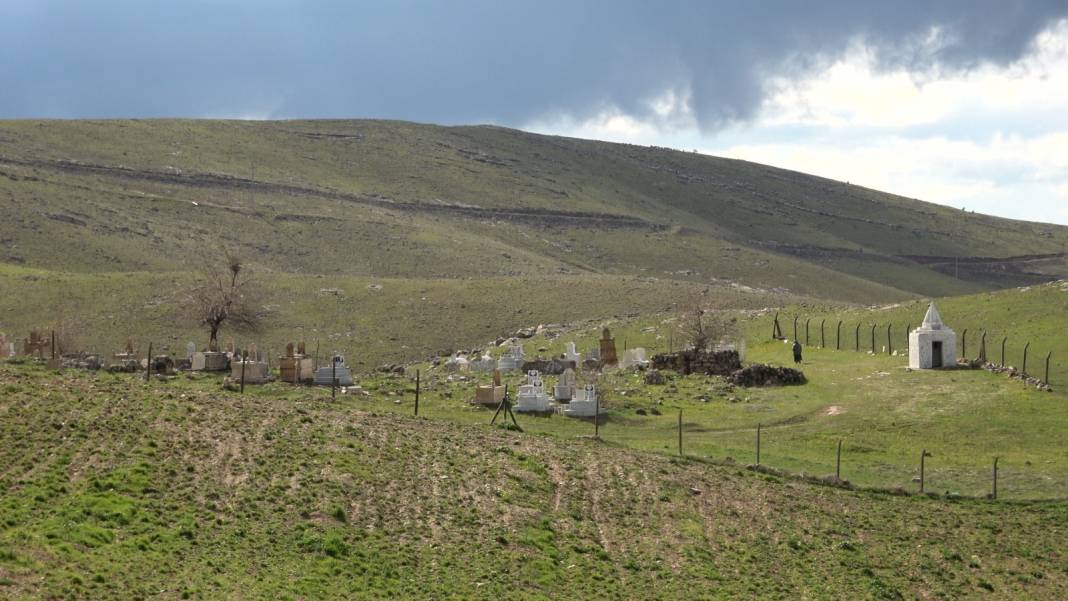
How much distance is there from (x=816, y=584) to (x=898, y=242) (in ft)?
549

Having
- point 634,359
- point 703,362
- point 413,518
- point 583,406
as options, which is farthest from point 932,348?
point 413,518

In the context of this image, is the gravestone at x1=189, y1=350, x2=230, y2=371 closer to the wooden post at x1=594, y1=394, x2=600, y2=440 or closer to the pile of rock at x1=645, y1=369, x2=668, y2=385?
the wooden post at x1=594, y1=394, x2=600, y2=440

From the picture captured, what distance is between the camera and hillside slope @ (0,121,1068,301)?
11825 centimetres

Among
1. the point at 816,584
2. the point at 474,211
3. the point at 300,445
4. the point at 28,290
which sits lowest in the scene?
the point at 816,584

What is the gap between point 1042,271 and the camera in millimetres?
177375

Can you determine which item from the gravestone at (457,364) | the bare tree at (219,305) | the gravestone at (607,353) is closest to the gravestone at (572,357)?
the gravestone at (607,353)

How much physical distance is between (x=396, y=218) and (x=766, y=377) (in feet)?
301

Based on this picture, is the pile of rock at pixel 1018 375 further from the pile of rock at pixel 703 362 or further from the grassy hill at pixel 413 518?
the grassy hill at pixel 413 518

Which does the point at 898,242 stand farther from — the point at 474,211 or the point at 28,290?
the point at 28,290

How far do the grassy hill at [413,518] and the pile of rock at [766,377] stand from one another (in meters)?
14.9

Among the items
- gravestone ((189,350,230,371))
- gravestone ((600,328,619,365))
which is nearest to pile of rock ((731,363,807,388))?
gravestone ((600,328,619,365))

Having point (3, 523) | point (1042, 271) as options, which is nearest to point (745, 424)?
point (3, 523)

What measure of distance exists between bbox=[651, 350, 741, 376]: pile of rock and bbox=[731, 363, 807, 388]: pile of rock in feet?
4.79

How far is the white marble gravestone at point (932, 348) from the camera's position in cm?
5631
